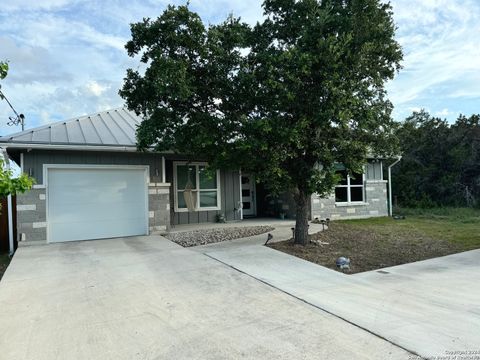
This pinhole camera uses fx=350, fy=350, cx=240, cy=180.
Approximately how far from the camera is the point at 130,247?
8922 millimetres

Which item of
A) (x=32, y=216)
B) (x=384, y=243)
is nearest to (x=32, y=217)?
(x=32, y=216)

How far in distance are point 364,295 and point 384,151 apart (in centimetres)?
445

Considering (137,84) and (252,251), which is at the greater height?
(137,84)

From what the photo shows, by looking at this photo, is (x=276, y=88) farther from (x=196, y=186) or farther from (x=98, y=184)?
(x=196, y=186)

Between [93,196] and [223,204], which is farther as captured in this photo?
[223,204]

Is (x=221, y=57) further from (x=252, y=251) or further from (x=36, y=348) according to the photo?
(x=36, y=348)

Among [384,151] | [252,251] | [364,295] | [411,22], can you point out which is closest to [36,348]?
[364,295]

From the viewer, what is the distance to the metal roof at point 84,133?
30.6ft

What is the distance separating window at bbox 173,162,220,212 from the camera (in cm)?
1288

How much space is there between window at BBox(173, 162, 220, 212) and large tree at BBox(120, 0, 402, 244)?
16.0ft

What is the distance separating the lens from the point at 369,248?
8.52 m

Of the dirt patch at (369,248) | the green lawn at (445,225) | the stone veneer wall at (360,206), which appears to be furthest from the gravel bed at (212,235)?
the green lawn at (445,225)

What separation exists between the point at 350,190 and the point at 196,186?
6860 mm

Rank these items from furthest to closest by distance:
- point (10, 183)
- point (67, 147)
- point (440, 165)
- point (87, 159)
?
1. point (440, 165)
2. point (87, 159)
3. point (67, 147)
4. point (10, 183)
